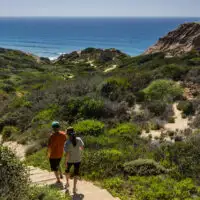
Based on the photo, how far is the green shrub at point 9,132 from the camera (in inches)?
528

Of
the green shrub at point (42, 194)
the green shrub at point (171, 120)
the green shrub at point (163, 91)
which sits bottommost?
the green shrub at point (171, 120)

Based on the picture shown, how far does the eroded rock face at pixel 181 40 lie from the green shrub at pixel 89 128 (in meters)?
39.0

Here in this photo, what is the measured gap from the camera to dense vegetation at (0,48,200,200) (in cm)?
763

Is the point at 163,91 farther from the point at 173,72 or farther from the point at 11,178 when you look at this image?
the point at 11,178

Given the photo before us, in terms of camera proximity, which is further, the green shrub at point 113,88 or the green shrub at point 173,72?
the green shrub at point 173,72

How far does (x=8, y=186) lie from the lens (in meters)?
5.31

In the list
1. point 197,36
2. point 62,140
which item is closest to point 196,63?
point 62,140

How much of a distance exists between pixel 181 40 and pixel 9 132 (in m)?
45.8

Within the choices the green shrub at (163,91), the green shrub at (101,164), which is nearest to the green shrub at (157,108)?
the green shrub at (163,91)

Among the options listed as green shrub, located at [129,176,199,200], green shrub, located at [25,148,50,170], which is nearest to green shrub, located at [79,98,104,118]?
green shrub, located at [25,148,50,170]

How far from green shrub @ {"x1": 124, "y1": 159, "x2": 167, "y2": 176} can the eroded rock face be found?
41.6m

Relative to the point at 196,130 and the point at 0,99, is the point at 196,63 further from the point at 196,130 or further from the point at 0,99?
the point at 0,99

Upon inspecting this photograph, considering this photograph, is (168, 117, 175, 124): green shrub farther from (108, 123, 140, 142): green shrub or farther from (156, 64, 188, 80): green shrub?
(156, 64, 188, 80): green shrub

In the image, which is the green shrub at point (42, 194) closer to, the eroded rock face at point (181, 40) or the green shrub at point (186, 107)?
the green shrub at point (186, 107)
